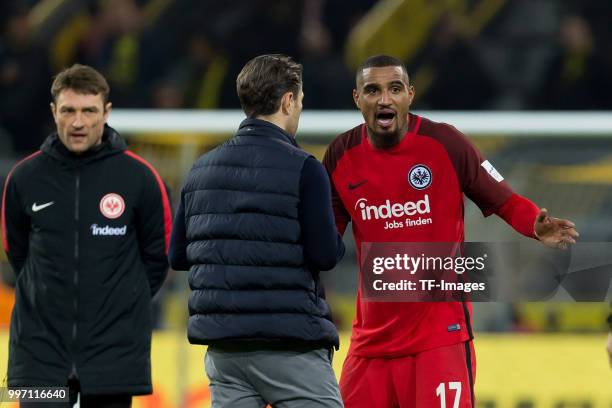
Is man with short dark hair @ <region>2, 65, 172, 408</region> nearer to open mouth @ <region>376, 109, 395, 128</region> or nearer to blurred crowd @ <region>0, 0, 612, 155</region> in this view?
open mouth @ <region>376, 109, 395, 128</region>

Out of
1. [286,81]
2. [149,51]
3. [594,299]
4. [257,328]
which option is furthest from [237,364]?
[149,51]

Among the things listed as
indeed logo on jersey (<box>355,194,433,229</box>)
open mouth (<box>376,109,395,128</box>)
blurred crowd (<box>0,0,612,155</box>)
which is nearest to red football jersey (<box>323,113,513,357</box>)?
indeed logo on jersey (<box>355,194,433,229</box>)

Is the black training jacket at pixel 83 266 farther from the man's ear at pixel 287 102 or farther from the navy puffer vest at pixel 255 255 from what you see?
the man's ear at pixel 287 102

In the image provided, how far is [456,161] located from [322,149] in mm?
2035

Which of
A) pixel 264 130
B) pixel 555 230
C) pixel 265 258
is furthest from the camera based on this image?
pixel 555 230

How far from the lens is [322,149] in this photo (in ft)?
21.1

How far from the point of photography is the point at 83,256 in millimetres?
4461

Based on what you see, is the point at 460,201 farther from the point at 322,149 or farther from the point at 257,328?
the point at 322,149

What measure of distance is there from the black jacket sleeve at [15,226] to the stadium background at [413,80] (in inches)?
63.3

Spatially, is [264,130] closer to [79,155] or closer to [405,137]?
[405,137]

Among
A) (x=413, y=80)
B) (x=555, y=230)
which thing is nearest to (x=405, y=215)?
(x=555, y=230)

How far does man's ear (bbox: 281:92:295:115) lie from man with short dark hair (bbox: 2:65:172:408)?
3.07 ft

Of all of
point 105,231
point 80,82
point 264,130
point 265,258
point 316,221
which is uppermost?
point 80,82

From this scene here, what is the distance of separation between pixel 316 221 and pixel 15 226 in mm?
1367
